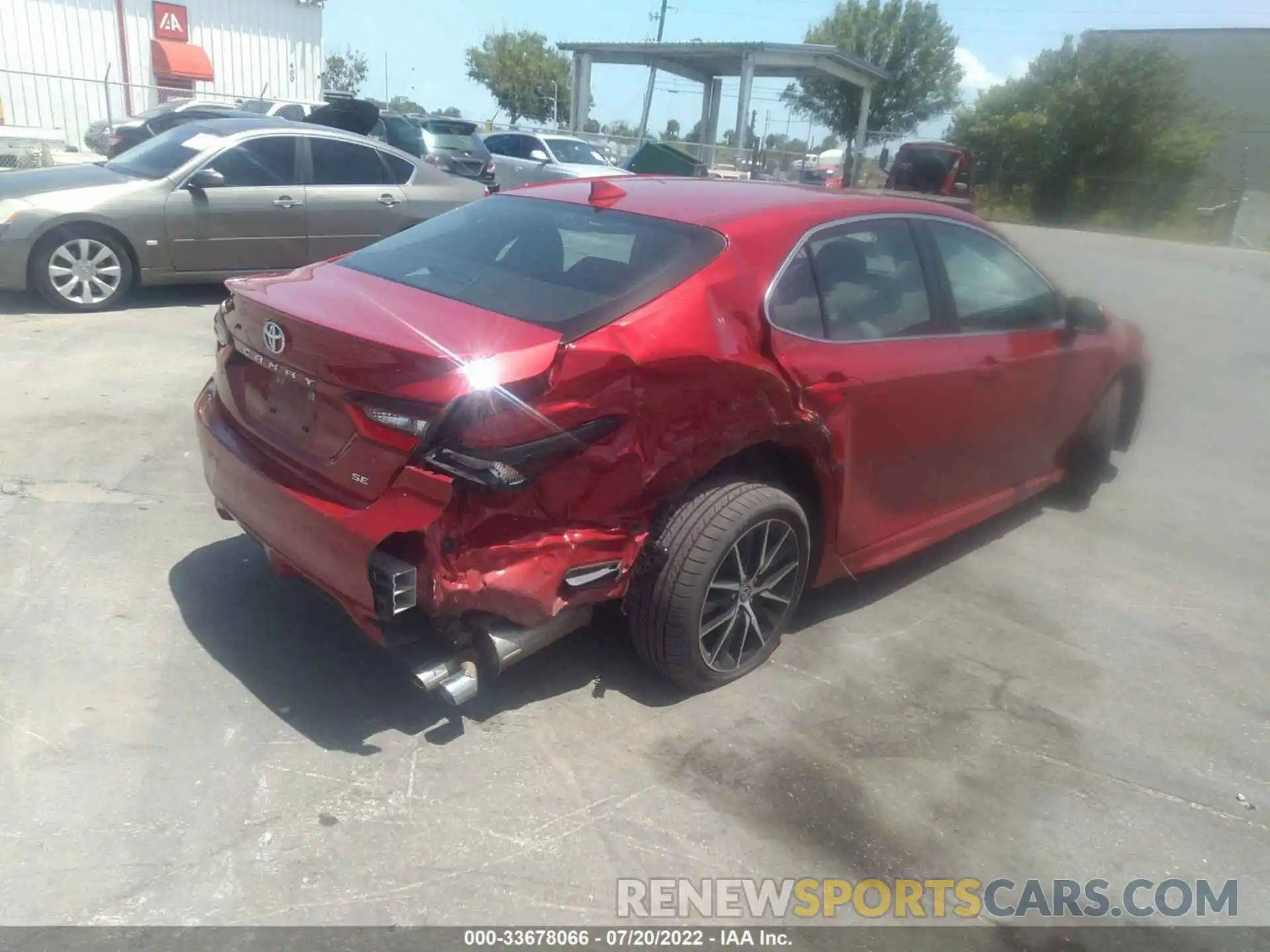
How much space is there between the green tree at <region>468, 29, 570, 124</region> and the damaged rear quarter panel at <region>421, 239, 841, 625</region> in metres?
67.7

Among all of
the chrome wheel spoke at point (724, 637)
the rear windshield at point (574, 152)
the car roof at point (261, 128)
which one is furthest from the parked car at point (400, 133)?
the chrome wheel spoke at point (724, 637)

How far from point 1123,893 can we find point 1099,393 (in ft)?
10.8

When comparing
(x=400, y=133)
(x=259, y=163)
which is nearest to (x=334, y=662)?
(x=259, y=163)

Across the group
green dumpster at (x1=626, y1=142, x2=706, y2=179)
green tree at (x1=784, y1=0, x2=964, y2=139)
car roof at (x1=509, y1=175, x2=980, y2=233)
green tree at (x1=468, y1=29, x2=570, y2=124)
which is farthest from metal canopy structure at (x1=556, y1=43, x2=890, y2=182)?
green tree at (x1=468, y1=29, x2=570, y2=124)

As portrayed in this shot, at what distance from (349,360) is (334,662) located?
3.89 ft

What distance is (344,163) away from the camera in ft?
30.5

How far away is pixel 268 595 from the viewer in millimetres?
3906

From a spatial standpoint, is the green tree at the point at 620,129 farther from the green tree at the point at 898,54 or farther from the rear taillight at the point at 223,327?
the rear taillight at the point at 223,327

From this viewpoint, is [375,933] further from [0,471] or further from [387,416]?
[0,471]

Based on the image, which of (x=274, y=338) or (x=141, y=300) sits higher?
(x=274, y=338)

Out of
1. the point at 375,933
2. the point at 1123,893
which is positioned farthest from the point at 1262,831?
the point at 375,933

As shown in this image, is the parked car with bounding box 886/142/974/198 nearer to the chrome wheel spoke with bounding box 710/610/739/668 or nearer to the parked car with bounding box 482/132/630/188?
the parked car with bounding box 482/132/630/188

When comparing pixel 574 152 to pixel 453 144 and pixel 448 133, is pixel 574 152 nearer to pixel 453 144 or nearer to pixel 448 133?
pixel 453 144

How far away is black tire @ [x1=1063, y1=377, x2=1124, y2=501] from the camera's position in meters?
5.45
